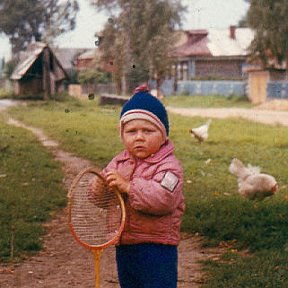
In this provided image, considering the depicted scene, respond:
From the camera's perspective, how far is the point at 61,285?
5.22 meters

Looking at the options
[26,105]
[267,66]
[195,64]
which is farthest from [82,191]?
[195,64]

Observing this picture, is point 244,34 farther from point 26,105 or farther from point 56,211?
point 56,211

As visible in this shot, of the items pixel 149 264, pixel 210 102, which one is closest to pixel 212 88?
pixel 210 102

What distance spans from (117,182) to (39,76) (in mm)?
23282

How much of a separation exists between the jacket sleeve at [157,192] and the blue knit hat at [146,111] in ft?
0.76

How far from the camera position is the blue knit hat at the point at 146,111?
3247mm

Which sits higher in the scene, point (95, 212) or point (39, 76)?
point (95, 212)

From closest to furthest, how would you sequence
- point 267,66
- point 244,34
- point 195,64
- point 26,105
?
point 26,105 < point 267,66 < point 244,34 < point 195,64

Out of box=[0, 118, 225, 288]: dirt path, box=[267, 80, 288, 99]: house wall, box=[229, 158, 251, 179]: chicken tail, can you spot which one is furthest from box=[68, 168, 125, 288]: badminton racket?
box=[267, 80, 288, 99]: house wall

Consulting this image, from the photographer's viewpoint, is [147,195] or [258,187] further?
[258,187]

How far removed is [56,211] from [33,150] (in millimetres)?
5718

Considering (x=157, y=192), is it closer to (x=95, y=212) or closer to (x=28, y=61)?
(x=95, y=212)

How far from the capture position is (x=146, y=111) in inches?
128

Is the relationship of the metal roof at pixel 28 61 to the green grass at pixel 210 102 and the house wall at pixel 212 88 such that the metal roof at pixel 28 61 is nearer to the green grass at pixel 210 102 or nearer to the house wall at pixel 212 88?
the green grass at pixel 210 102
